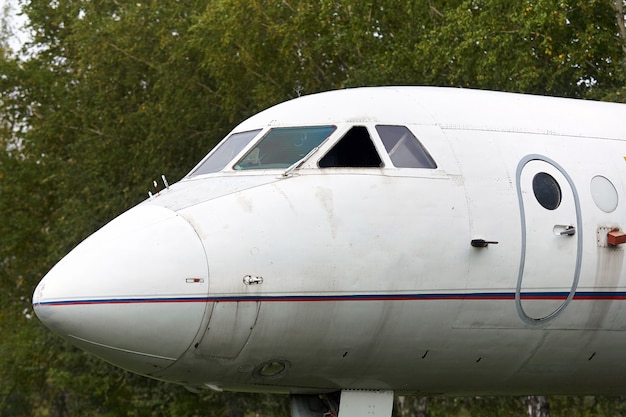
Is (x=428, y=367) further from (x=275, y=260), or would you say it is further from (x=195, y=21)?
(x=195, y=21)

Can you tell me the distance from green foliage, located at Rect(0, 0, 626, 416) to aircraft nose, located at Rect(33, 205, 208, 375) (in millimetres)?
11759

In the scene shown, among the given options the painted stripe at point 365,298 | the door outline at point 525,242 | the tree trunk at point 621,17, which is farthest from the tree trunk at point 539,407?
the door outline at point 525,242

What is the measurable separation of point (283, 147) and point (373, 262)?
156 cm

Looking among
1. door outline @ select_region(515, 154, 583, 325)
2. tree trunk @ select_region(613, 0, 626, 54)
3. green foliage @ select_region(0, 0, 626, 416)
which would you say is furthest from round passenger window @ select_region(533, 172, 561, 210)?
tree trunk @ select_region(613, 0, 626, 54)

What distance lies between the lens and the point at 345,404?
1073cm

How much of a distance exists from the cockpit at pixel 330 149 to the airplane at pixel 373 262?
0.06ft

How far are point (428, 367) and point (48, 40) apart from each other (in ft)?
82.0

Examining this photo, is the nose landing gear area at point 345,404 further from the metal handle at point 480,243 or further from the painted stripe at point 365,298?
the metal handle at point 480,243

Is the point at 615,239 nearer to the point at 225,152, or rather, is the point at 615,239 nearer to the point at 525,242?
the point at 525,242

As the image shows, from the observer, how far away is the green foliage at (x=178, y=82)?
69.9 ft

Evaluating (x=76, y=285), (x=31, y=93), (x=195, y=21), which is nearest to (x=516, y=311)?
(x=76, y=285)

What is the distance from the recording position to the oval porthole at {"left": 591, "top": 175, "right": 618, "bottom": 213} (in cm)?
1126

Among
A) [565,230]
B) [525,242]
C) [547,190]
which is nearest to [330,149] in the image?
[525,242]

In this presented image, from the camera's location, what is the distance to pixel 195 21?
89.9 feet
